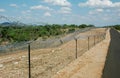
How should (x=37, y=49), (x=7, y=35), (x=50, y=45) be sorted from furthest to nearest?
1. (x=7, y=35)
2. (x=50, y=45)
3. (x=37, y=49)

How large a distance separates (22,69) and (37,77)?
2.86 m

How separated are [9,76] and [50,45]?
27109mm

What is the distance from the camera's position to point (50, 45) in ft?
141

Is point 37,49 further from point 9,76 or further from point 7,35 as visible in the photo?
point 7,35

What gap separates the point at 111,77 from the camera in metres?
17.0

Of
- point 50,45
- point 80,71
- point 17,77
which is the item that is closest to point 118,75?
point 80,71

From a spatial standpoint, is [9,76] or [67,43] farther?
[67,43]

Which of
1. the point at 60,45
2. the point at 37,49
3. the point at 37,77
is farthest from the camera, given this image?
the point at 60,45

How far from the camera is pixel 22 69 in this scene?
18531 mm

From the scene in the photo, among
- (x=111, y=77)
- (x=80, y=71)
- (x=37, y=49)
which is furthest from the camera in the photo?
(x=37, y=49)

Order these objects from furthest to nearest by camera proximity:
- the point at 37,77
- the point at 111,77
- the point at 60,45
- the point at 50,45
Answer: the point at 60,45 → the point at 50,45 → the point at 111,77 → the point at 37,77

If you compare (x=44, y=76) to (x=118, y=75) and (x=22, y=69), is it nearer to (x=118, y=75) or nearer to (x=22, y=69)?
(x=22, y=69)

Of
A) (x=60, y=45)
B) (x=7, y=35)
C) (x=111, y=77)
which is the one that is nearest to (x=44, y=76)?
(x=111, y=77)

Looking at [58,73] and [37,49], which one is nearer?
[58,73]
